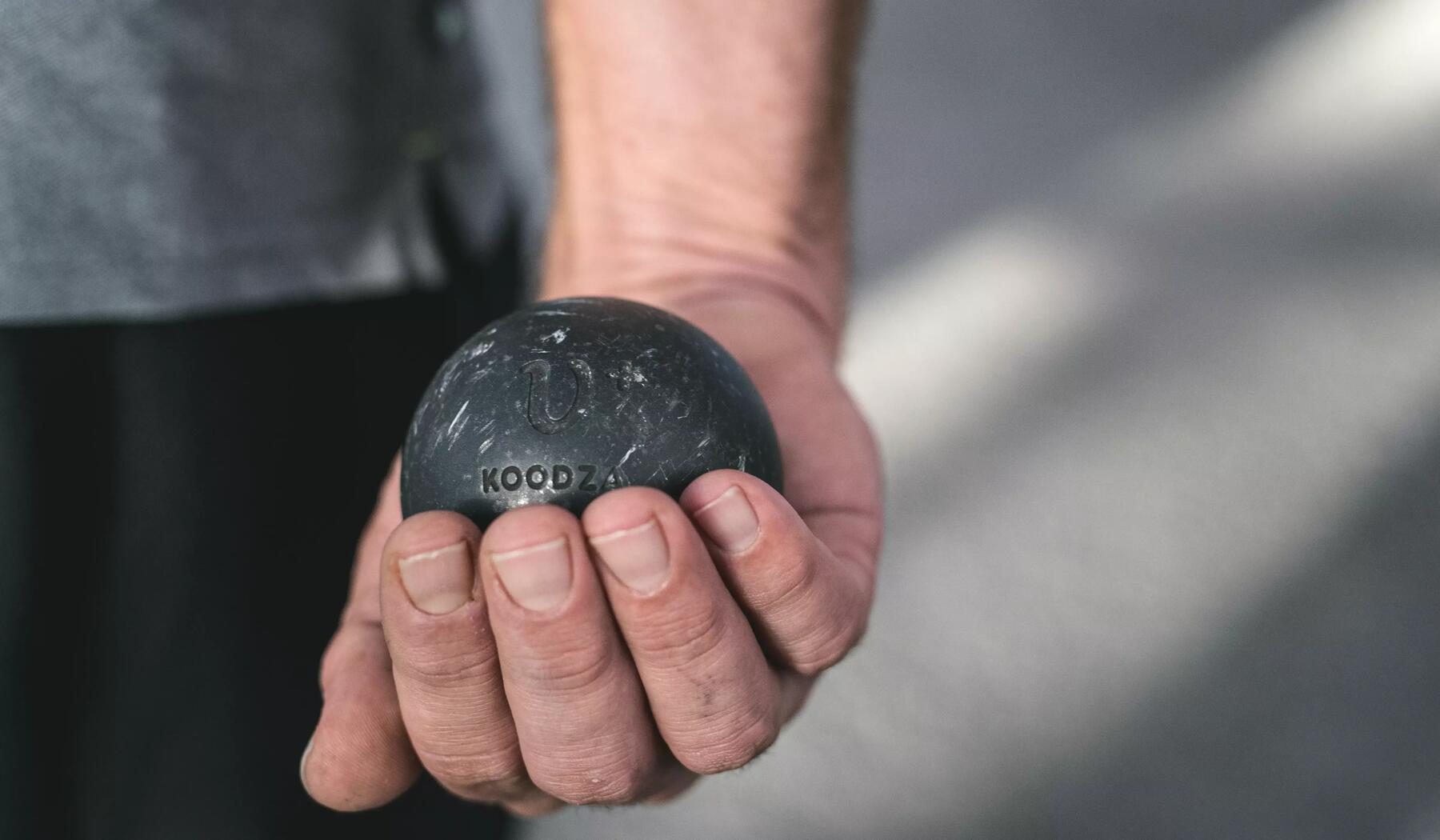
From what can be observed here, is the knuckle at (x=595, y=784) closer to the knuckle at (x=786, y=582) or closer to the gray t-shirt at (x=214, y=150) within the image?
the knuckle at (x=786, y=582)

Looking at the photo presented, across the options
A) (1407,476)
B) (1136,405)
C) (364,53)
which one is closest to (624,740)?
(364,53)

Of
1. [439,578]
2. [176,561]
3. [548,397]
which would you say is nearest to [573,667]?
[439,578]

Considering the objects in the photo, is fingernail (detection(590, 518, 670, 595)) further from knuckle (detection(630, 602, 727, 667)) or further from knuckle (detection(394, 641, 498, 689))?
knuckle (detection(394, 641, 498, 689))

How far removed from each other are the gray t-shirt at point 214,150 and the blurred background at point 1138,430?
1.64 ft

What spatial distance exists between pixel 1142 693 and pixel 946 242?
1.53m

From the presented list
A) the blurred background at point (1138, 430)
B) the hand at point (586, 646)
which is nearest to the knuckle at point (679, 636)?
the hand at point (586, 646)

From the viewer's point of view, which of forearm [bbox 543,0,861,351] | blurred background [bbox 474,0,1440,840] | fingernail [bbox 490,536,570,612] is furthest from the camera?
blurred background [bbox 474,0,1440,840]

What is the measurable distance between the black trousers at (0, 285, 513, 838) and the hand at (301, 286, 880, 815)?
39cm

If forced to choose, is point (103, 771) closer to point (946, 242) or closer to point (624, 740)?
point (624, 740)

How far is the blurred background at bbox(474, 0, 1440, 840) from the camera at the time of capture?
77.0 inches

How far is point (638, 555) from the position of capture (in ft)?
2.68

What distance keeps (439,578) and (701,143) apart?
86 cm

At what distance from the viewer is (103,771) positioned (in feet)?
4.26

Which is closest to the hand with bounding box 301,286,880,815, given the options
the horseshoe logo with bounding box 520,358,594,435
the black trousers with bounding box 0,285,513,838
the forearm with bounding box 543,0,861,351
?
the horseshoe logo with bounding box 520,358,594,435
